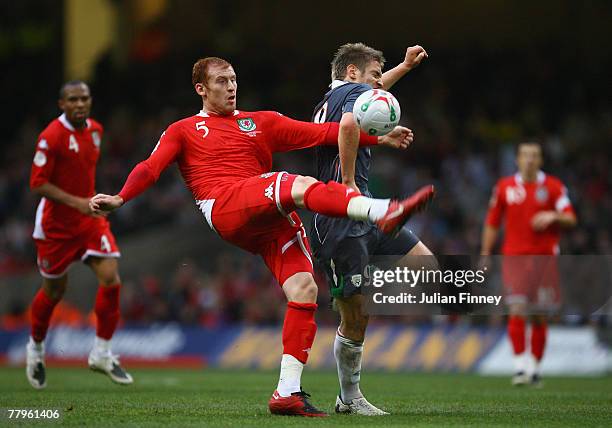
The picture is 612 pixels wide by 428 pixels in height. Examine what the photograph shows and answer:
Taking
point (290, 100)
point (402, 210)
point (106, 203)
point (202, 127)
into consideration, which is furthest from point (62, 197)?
point (290, 100)

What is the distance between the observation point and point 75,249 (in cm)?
987

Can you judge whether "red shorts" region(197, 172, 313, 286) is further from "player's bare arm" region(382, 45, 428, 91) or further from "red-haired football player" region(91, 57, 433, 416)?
"player's bare arm" region(382, 45, 428, 91)

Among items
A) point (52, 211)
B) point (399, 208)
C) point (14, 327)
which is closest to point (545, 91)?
point (14, 327)

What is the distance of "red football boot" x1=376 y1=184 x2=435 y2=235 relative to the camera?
5.94 m

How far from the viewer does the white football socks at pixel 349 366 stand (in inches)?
278

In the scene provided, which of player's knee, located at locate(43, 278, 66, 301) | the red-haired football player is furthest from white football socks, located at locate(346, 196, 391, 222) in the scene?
player's knee, located at locate(43, 278, 66, 301)

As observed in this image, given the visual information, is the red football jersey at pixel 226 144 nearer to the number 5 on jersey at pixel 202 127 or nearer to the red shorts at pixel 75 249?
the number 5 on jersey at pixel 202 127

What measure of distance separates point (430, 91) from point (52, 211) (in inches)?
464

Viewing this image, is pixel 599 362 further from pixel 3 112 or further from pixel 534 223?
pixel 3 112

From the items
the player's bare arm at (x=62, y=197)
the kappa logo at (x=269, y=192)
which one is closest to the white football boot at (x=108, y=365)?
the player's bare arm at (x=62, y=197)

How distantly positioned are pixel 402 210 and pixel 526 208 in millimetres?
6378

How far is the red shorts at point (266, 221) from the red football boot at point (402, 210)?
67cm

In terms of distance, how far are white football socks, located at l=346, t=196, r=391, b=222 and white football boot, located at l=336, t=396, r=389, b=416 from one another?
145 cm

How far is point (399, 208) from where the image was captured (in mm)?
5969
